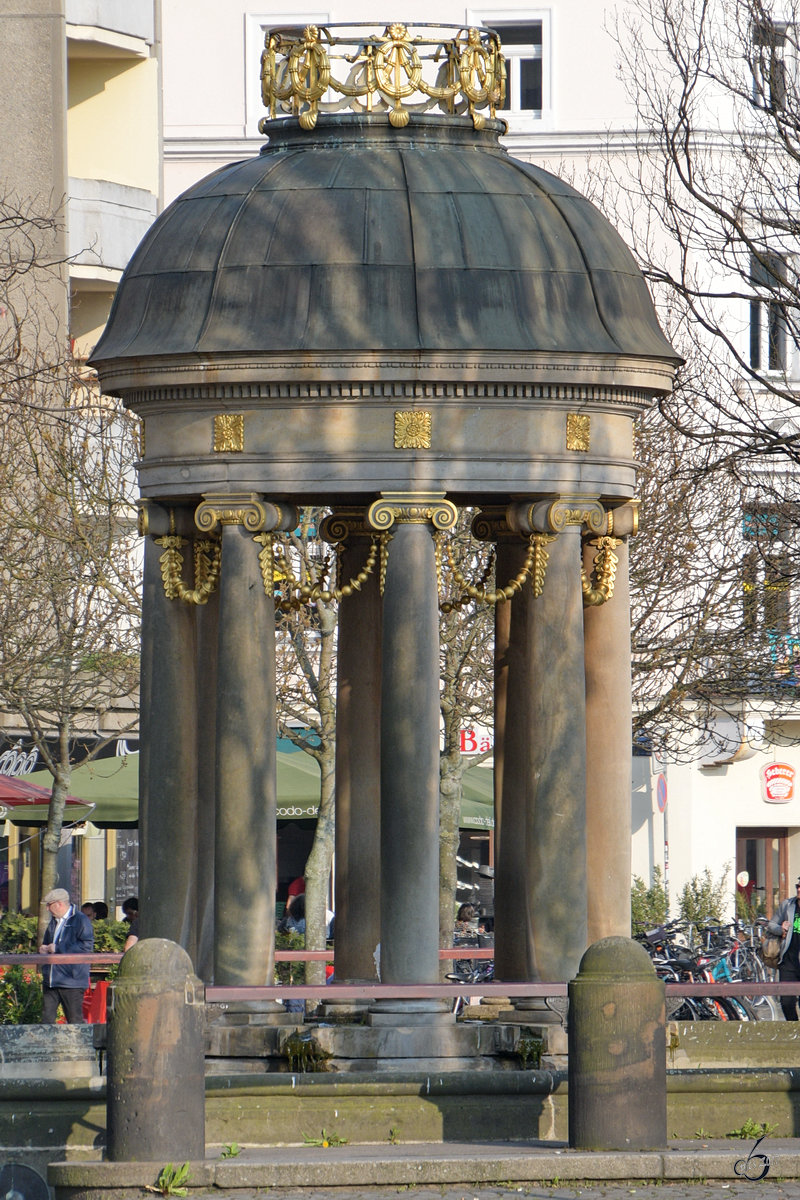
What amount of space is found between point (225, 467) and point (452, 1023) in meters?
3.91

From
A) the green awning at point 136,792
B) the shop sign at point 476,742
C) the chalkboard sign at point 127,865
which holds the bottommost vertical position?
the chalkboard sign at point 127,865

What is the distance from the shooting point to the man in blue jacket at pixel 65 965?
2372cm

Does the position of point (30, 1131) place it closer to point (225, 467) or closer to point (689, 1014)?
point (225, 467)

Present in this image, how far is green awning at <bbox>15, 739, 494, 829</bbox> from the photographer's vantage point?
104 ft

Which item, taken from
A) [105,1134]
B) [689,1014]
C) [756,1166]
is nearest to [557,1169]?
[756,1166]

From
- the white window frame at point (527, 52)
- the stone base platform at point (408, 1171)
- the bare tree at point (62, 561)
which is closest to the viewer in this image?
the stone base platform at point (408, 1171)

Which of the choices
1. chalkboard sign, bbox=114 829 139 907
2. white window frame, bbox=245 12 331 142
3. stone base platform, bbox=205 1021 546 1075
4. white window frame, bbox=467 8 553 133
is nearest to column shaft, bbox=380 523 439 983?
stone base platform, bbox=205 1021 546 1075

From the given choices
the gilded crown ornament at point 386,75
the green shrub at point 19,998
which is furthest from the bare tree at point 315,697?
the gilded crown ornament at point 386,75

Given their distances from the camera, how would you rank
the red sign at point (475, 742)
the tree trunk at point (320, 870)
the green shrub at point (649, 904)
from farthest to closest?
the red sign at point (475, 742)
the green shrub at point (649, 904)
the tree trunk at point (320, 870)

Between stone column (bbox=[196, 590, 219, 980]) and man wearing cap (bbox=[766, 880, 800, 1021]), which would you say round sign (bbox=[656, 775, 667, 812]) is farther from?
stone column (bbox=[196, 590, 219, 980])

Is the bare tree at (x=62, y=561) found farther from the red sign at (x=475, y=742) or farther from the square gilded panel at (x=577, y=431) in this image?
the square gilded panel at (x=577, y=431)

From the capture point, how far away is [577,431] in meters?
17.2

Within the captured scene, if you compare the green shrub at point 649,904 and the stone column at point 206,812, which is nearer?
the stone column at point 206,812

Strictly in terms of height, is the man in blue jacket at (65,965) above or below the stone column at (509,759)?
below
